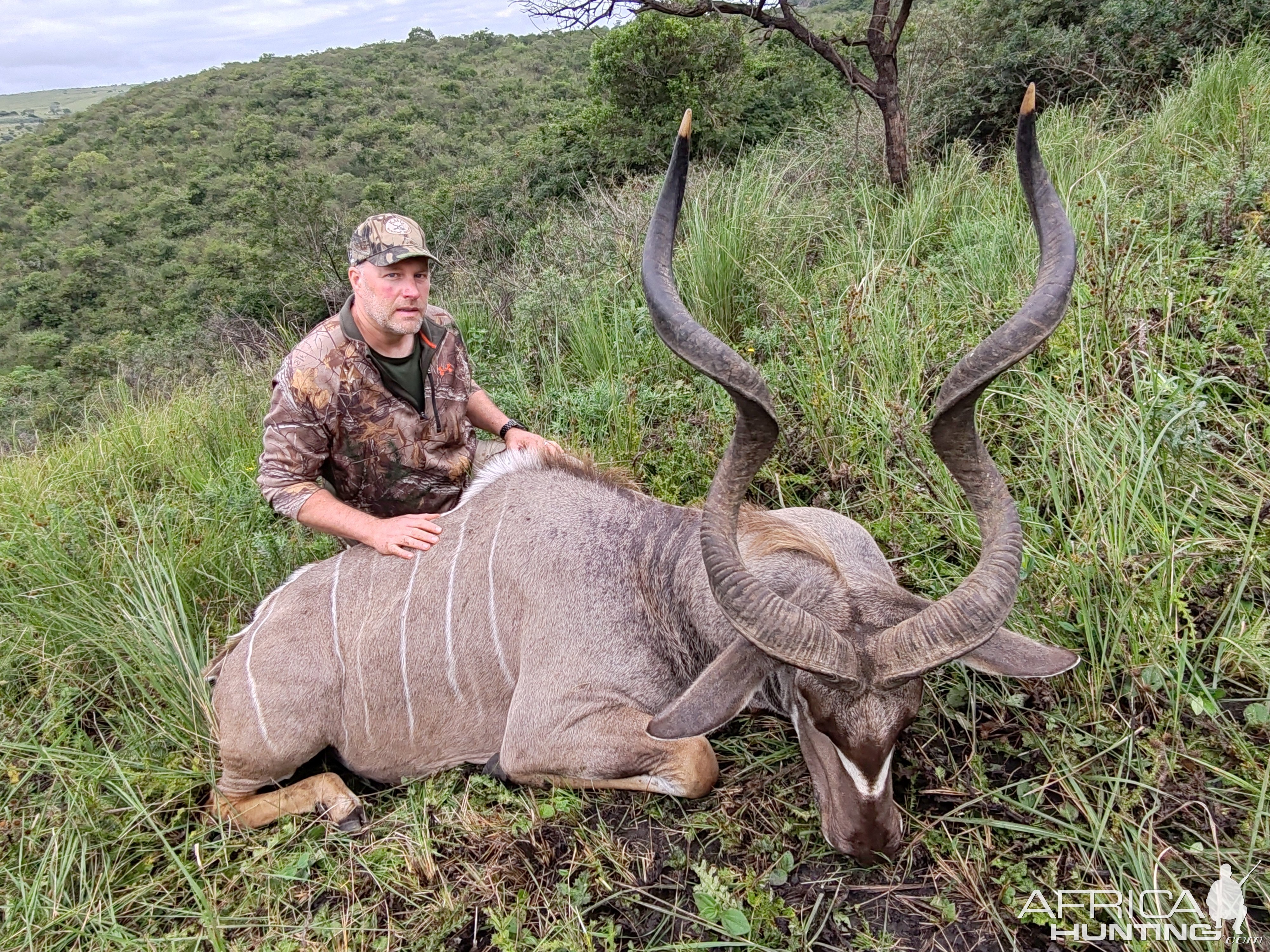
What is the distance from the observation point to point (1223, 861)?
6.16ft

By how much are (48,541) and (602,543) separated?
10.5 ft

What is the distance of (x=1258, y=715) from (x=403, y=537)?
295 centimetres

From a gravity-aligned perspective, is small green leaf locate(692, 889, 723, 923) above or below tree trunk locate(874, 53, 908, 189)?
below

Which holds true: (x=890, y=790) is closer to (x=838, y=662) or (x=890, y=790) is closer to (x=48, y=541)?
(x=838, y=662)

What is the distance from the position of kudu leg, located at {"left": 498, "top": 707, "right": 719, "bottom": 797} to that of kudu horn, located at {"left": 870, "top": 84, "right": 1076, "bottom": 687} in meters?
0.80

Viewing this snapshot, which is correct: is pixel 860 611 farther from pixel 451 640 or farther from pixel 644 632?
pixel 451 640

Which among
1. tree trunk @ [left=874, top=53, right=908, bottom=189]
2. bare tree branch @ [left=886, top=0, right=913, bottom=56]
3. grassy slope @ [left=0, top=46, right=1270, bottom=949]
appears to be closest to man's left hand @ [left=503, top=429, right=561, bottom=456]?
grassy slope @ [left=0, top=46, right=1270, bottom=949]

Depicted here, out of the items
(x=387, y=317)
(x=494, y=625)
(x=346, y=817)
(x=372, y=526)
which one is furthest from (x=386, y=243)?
(x=346, y=817)

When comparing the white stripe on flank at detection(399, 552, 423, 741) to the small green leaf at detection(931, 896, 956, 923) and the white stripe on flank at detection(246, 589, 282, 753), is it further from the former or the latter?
the small green leaf at detection(931, 896, 956, 923)

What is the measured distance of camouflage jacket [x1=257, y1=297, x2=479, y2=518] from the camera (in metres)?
3.33

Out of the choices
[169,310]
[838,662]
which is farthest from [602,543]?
[169,310]

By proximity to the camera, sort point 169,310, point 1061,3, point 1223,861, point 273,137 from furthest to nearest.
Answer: point 273,137 → point 169,310 → point 1061,3 → point 1223,861

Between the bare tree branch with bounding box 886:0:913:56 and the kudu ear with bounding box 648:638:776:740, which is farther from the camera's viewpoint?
the bare tree branch with bounding box 886:0:913:56

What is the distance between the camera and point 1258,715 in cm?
206
